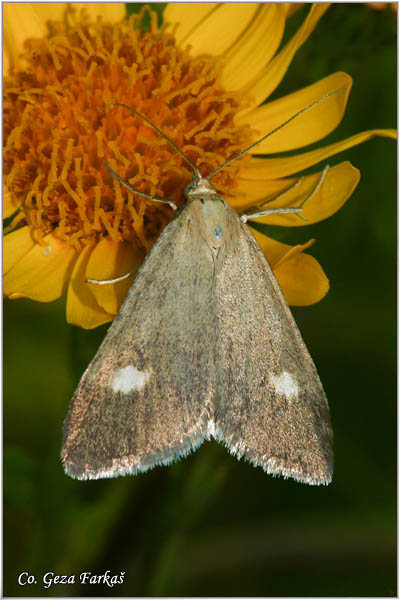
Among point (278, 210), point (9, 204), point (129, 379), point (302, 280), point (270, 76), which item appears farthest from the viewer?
point (270, 76)

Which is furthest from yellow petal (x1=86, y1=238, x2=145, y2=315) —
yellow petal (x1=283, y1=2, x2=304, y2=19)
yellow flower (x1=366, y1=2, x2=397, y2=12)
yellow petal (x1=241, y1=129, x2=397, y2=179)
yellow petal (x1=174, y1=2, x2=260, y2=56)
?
yellow flower (x1=366, y1=2, x2=397, y2=12)

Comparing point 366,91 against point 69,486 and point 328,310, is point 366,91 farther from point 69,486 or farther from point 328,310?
point 69,486

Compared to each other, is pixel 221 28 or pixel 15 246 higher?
pixel 221 28

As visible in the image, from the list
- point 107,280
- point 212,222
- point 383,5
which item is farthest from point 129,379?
point 383,5

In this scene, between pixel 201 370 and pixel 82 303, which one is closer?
pixel 201 370

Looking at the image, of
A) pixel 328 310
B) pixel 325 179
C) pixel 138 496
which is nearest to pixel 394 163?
pixel 328 310

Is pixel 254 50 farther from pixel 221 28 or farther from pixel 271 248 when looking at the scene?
pixel 271 248

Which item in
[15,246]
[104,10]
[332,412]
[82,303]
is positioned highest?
[104,10]
